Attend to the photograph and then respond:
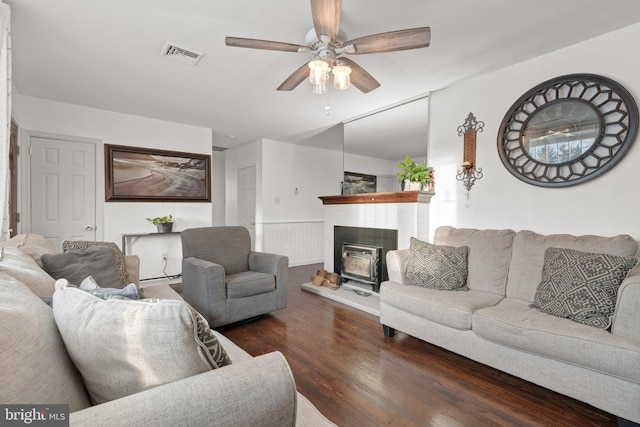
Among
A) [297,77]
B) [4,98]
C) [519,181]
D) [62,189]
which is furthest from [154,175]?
[519,181]

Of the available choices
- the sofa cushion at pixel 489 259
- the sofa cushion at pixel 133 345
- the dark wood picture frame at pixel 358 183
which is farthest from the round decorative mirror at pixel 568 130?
the sofa cushion at pixel 133 345

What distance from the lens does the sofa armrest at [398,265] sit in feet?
8.56

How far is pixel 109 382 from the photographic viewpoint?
773 mm

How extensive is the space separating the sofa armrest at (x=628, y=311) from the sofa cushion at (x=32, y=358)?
2.38 meters

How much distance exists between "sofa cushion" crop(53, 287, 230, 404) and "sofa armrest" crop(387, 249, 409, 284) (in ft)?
6.78

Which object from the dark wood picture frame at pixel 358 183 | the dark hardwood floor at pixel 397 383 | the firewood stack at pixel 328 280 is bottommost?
the dark hardwood floor at pixel 397 383

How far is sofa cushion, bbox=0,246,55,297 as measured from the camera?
3.90ft

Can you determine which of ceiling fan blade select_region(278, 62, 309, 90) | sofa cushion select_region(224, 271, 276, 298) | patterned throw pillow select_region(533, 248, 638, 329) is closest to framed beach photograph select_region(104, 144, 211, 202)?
sofa cushion select_region(224, 271, 276, 298)

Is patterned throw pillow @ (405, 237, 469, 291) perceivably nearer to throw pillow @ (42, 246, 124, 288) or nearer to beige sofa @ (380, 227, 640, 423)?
beige sofa @ (380, 227, 640, 423)

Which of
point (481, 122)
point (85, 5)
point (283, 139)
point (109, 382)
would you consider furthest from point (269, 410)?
point (283, 139)

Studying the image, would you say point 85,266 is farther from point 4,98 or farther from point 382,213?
point 382,213

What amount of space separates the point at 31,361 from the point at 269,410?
1.88ft

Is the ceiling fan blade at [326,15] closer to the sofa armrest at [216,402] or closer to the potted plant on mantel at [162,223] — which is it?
the sofa armrest at [216,402]

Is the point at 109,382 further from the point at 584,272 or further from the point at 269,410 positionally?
the point at 584,272
